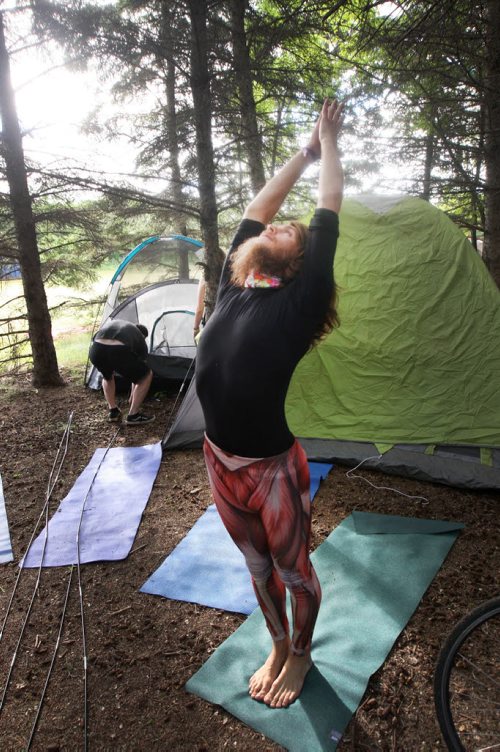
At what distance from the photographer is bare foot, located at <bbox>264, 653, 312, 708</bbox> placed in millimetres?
1783

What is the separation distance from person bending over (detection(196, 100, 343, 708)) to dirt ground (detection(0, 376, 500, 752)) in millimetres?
536

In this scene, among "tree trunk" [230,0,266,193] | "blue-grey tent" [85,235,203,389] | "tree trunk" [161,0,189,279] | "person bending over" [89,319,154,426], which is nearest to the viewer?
"person bending over" [89,319,154,426]

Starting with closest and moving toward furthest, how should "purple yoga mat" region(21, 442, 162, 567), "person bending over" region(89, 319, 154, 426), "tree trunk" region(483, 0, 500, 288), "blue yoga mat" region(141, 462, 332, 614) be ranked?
"blue yoga mat" region(141, 462, 332, 614), "purple yoga mat" region(21, 442, 162, 567), "tree trunk" region(483, 0, 500, 288), "person bending over" region(89, 319, 154, 426)

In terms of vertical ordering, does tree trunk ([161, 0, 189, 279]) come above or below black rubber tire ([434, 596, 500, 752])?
above

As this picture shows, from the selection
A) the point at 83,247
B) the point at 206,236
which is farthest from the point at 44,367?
the point at 206,236

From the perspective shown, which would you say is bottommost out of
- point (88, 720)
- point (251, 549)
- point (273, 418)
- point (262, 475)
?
point (88, 720)

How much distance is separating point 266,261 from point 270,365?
1.08ft

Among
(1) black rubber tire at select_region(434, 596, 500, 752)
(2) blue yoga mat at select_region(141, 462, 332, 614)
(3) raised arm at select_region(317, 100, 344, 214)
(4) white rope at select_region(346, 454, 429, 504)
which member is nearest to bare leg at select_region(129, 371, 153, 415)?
(2) blue yoga mat at select_region(141, 462, 332, 614)

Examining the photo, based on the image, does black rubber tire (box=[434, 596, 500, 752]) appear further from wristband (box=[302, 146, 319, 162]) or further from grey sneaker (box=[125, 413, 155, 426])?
grey sneaker (box=[125, 413, 155, 426])

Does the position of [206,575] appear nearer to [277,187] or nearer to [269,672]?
[269,672]

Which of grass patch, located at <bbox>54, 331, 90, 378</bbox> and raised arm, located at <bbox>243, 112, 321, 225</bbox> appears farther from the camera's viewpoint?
grass patch, located at <bbox>54, 331, 90, 378</bbox>

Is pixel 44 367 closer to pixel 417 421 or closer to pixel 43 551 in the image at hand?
pixel 43 551

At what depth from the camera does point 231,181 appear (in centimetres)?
884

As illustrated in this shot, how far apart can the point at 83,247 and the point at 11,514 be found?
483 centimetres
